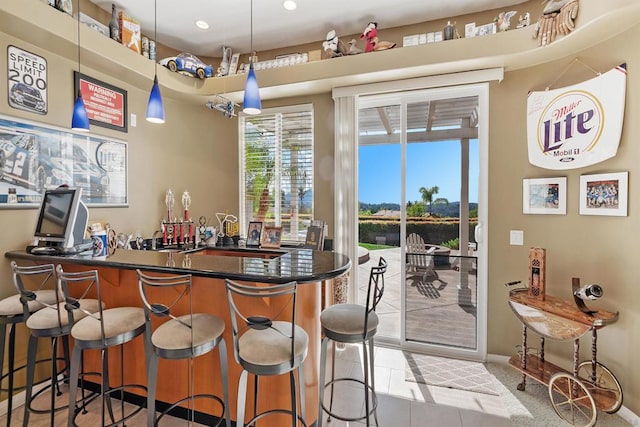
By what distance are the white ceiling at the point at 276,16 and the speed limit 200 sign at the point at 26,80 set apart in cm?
92

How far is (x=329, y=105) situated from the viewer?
362cm

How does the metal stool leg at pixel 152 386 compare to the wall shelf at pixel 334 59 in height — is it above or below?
below

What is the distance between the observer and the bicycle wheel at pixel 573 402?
7.07ft

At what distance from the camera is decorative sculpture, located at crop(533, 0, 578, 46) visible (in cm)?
231

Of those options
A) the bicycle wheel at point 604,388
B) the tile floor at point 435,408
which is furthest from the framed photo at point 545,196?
the tile floor at point 435,408

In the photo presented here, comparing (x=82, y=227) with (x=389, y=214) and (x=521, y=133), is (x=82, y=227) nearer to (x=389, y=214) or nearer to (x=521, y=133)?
(x=389, y=214)

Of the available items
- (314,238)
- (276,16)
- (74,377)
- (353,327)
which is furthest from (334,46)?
(74,377)

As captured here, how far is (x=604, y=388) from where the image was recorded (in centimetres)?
225

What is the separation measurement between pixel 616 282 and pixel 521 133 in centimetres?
148

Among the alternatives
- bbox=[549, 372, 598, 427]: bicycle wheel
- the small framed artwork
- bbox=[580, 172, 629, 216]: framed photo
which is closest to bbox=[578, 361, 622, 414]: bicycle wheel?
bbox=[549, 372, 598, 427]: bicycle wheel

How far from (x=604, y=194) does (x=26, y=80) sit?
186 inches

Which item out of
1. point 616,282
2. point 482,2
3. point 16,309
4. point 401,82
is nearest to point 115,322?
point 16,309

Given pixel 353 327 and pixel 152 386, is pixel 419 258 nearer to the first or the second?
pixel 353 327

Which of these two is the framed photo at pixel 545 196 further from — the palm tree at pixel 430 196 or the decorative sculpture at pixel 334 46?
the decorative sculpture at pixel 334 46
